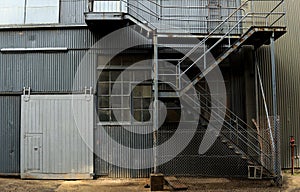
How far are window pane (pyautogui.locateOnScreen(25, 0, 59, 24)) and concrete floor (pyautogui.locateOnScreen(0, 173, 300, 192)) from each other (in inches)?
210

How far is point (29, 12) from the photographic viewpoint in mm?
11727

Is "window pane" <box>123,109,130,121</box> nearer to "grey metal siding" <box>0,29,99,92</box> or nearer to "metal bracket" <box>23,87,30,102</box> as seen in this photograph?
"grey metal siding" <box>0,29,99,92</box>

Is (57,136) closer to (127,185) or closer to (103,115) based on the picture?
(103,115)

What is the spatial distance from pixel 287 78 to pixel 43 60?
828 cm

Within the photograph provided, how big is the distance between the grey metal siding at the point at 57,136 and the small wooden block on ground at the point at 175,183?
264 centimetres

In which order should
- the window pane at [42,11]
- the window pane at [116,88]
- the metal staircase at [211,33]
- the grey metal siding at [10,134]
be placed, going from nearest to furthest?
the metal staircase at [211,33], the grey metal siding at [10,134], the window pane at [116,88], the window pane at [42,11]

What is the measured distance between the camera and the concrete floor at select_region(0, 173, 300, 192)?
9.43 metres

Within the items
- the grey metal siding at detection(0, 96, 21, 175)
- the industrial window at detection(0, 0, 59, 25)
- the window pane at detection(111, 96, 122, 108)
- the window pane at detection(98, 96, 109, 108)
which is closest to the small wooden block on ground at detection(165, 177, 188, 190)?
the window pane at detection(111, 96, 122, 108)

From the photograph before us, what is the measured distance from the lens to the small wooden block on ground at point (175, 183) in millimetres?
9219

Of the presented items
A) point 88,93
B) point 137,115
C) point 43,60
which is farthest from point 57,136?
point 137,115

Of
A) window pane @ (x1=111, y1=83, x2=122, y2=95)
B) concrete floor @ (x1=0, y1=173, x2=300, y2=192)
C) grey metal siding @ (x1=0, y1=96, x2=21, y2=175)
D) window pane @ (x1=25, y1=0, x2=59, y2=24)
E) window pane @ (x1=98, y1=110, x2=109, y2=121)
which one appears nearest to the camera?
concrete floor @ (x1=0, y1=173, x2=300, y2=192)

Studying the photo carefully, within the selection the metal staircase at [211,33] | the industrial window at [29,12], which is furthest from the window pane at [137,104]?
the industrial window at [29,12]

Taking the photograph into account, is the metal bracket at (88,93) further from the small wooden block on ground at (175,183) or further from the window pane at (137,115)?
the small wooden block on ground at (175,183)

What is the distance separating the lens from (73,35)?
453 inches
